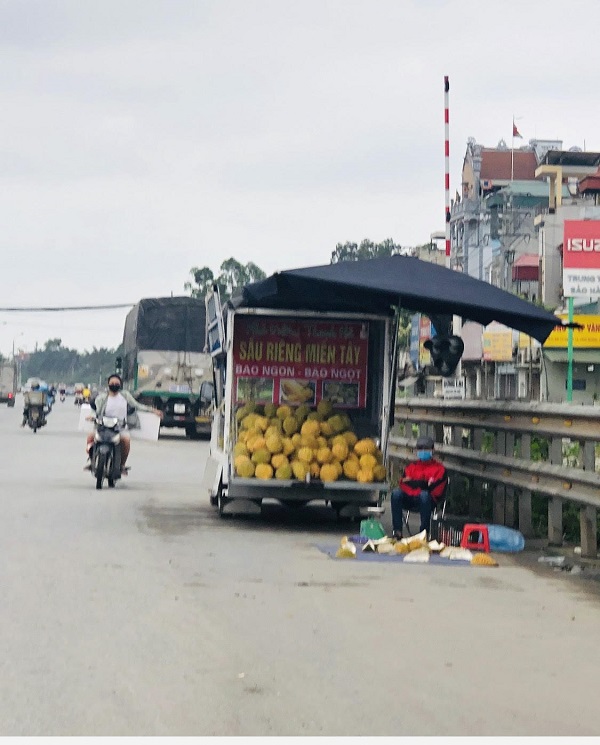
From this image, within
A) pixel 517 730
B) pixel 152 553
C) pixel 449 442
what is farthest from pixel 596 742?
pixel 449 442

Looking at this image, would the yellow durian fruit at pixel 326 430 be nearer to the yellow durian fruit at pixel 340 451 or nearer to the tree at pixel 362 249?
the yellow durian fruit at pixel 340 451

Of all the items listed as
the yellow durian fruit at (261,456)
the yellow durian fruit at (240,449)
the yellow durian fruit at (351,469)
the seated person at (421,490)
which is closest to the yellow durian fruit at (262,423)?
the yellow durian fruit at (240,449)

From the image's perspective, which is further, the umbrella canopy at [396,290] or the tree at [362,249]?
the tree at [362,249]

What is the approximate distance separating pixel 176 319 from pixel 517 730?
35158mm

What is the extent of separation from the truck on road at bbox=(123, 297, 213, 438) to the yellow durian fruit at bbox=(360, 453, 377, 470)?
1008 inches

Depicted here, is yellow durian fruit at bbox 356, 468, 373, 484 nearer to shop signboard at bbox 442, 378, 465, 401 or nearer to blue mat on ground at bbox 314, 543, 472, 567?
blue mat on ground at bbox 314, 543, 472, 567

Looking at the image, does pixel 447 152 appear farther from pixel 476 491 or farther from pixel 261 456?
pixel 261 456

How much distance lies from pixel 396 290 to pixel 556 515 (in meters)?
2.59

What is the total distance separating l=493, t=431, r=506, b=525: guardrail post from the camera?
14359 mm

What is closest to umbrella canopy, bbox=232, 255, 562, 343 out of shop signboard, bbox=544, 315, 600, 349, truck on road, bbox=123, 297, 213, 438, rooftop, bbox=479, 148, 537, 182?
truck on road, bbox=123, 297, 213, 438

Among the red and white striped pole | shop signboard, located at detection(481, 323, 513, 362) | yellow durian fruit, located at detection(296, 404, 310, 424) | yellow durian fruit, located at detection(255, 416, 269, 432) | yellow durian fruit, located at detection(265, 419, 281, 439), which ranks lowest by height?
yellow durian fruit, located at detection(265, 419, 281, 439)

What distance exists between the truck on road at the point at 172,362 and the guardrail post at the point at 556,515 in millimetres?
27622

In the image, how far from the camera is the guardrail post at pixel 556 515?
12727 millimetres

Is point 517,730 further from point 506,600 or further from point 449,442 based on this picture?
point 449,442
